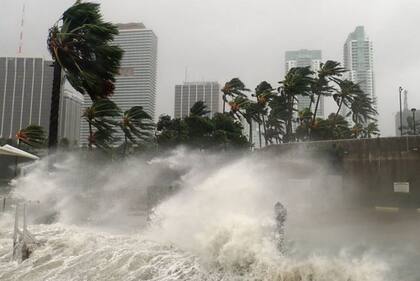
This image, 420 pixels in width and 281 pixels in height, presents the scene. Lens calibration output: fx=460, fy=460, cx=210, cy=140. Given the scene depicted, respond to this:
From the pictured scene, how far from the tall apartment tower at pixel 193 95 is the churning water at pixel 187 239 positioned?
60350 mm

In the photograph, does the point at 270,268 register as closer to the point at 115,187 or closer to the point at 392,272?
the point at 392,272

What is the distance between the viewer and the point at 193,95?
84.4 m

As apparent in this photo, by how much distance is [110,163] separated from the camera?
32156 millimetres

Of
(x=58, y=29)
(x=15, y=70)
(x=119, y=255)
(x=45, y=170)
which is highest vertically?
(x=15, y=70)

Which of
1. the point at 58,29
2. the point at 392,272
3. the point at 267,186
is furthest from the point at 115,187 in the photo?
the point at 392,272

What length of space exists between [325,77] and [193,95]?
38.1 metres

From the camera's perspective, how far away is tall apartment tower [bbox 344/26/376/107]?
9738 cm

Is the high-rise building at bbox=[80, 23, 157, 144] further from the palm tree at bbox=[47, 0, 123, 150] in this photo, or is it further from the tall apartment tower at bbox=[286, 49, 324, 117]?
the tall apartment tower at bbox=[286, 49, 324, 117]

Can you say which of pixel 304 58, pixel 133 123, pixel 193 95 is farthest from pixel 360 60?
pixel 133 123

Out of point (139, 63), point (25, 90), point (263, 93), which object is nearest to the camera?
point (263, 93)

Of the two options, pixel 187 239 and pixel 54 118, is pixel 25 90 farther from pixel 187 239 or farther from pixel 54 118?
pixel 187 239

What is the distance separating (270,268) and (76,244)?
5255mm

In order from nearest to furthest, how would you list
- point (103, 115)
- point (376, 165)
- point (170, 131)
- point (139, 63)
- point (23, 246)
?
point (23, 246), point (103, 115), point (376, 165), point (170, 131), point (139, 63)

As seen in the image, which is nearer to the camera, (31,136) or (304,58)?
(31,136)
